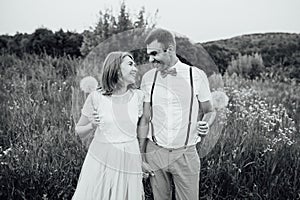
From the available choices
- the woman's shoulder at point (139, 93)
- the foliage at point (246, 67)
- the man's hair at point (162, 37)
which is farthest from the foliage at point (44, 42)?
the man's hair at point (162, 37)

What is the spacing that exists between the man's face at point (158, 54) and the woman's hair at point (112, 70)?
0.12m

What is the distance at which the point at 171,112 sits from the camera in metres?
1.77

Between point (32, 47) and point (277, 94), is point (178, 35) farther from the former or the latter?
point (32, 47)

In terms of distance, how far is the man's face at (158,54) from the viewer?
1674 millimetres

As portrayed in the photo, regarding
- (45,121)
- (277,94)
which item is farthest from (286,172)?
(277,94)

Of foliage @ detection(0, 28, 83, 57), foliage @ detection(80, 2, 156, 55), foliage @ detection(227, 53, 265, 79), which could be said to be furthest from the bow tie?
foliage @ detection(227, 53, 265, 79)

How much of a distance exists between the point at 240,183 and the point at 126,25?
2.94 meters

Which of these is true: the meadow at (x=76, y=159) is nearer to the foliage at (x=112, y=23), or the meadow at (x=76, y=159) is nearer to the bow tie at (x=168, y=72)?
the bow tie at (x=168, y=72)

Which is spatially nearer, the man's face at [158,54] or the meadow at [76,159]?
the man's face at [158,54]

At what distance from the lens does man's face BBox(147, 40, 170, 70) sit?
1674mm

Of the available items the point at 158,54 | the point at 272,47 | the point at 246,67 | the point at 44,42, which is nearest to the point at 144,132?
the point at 158,54

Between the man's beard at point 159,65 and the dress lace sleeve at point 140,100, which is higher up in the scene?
the man's beard at point 159,65

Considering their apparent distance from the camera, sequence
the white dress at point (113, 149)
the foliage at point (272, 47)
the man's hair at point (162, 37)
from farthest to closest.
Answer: the foliage at point (272, 47), the white dress at point (113, 149), the man's hair at point (162, 37)

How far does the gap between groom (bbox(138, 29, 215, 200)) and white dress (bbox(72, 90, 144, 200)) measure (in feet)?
0.25
